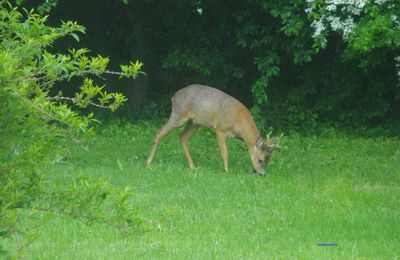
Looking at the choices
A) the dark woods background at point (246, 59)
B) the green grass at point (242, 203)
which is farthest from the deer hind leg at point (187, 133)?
the dark woods background at point (246, 59)

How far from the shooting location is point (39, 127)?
489 centimetres

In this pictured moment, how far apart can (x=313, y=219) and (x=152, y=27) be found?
37.1ft

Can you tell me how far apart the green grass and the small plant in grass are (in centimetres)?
41

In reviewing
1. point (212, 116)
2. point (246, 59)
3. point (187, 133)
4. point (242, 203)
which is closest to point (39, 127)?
point (242, 203)

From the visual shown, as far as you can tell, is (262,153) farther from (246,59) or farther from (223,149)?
(246,59)

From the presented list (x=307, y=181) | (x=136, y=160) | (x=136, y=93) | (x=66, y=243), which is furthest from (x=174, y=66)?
(x=66, y=243)

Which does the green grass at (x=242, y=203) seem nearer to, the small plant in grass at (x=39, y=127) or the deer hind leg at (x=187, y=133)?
the deer hind leg at (x=187, y=133)

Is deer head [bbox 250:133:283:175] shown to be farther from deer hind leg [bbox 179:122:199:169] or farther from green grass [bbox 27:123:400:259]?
deer hind leg [bbox 179:122:199:169]

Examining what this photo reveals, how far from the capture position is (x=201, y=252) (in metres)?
7.73

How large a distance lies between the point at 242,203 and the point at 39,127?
550 centimetres

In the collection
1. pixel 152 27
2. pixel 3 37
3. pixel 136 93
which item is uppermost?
pixel 3 37

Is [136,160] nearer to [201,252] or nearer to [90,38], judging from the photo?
[201,252]

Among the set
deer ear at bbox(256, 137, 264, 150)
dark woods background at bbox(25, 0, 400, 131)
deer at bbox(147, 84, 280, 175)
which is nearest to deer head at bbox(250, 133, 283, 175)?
deer ear at bbox(256, 137, 264, 150)

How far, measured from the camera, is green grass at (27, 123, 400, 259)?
7929 mm
